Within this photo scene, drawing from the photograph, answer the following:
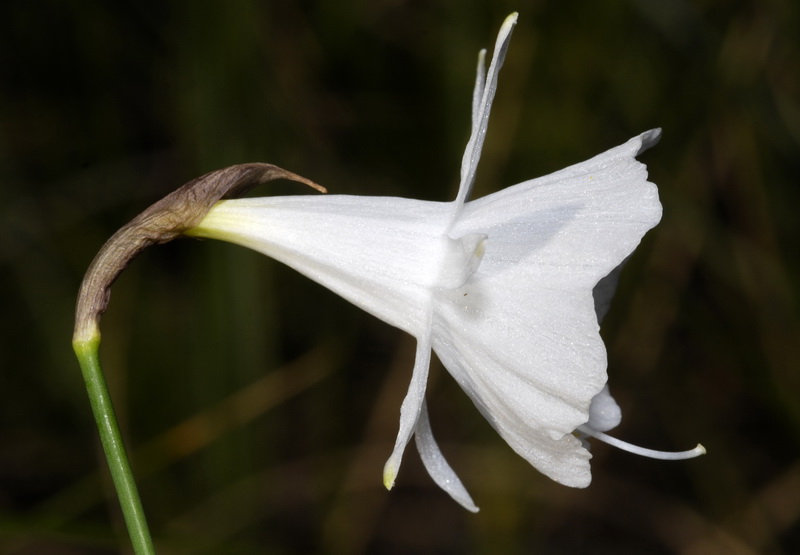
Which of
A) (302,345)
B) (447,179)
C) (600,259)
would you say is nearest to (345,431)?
(302,345)

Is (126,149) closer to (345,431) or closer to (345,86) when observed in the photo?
(345,86)

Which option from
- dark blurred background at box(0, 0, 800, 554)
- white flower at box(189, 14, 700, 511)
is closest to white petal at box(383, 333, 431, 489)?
white flower at box(189, 14, 700, 511)

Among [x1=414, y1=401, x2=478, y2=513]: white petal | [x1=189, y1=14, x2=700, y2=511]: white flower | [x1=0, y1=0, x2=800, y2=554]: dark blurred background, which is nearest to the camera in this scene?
[x1=189, y1=14, x2=700, y2=511]: white flower

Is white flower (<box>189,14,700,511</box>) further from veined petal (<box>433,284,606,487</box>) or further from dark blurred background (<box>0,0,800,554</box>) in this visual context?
dark blurred background (<box>0,0,800,554</box>)

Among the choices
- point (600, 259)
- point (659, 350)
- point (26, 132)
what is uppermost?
point (600, 259)

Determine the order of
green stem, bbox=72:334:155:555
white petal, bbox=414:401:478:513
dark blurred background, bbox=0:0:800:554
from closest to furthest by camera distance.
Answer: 1. green stem, bbox=72:334:155:555
2. white petal, bbox=414:401:478:513
3. dark blurred background, bbox=0:0:800:554

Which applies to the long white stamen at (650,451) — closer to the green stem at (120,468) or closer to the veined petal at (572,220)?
the veined petal at (572,220)

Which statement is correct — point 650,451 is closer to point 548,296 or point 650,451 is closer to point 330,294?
point 548,296
